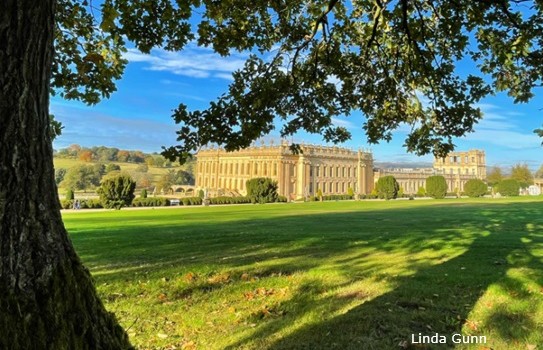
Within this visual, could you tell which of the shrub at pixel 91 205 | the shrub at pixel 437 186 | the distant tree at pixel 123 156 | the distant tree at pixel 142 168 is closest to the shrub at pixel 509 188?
the shrub at pixel 437 186

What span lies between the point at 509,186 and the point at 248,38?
75.3 m

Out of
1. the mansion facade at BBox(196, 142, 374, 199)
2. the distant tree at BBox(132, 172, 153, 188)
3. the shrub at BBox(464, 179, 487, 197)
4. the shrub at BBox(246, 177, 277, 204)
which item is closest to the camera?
the shrub at BBox(246, 177, 277, 204)

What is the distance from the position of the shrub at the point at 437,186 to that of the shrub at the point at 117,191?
4688cm

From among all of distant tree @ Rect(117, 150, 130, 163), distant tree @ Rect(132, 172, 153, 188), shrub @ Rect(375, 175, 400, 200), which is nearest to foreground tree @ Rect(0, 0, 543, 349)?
shrub @ Rect(375, 175, 400, 200)

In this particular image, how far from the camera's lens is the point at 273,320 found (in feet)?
12.6

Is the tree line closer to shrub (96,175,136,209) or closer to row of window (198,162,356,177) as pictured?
row of window (198,162,356,177)

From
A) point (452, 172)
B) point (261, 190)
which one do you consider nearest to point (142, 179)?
point (261, 190)

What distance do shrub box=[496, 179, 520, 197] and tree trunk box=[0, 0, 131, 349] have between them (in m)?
79.0

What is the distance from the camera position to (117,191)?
3797cm

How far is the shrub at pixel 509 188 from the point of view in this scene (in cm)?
6831

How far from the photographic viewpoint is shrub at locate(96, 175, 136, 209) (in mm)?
37719

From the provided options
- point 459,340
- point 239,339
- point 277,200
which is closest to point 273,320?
point 239,339

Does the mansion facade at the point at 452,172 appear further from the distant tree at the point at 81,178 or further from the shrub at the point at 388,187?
the distant tree at the point at 81,178

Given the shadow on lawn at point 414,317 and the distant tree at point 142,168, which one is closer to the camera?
the shadow on lawn at point 414,317
